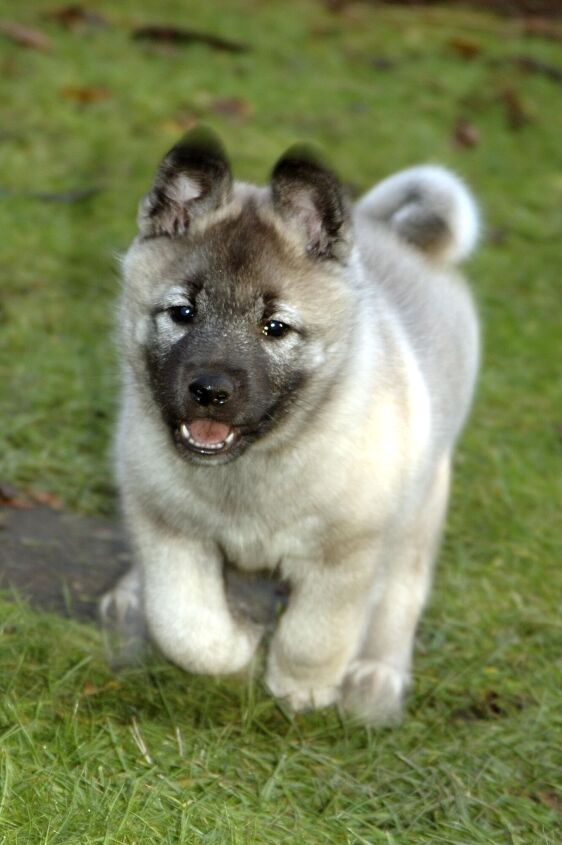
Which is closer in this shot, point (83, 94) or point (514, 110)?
point (83, 94)

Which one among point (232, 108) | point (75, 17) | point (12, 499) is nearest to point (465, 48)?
point (232, 108)

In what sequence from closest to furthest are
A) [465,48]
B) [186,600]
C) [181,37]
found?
1. [186,600]
2. [181,37]
3. [465,48]

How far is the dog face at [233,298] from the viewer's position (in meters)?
3.23

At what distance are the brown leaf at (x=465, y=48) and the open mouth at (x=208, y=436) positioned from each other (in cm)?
764

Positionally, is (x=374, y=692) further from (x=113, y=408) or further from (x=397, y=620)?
(x=113, y=408)

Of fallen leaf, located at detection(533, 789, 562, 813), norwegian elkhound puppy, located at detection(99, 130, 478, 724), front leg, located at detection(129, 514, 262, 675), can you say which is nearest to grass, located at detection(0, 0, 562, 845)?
fallen leaf, located at detection(533, 789, 562, 813)

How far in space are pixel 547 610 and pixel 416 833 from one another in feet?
4.92

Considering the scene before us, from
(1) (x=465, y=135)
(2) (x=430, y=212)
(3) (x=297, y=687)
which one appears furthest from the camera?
(1) (x=465, y=135)

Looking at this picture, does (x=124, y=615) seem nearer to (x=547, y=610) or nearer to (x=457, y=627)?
(x=457, y=627)

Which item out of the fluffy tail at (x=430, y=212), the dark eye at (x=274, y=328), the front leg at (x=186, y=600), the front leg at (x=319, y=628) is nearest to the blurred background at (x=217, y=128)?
the front leg at (x=186, y=600)

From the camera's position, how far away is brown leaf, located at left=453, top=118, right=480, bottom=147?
892 centimetres

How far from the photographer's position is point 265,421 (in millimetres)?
3363

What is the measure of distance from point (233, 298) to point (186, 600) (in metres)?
0.85

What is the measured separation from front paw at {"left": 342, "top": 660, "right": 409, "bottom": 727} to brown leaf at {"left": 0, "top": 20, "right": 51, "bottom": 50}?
5.63 m
